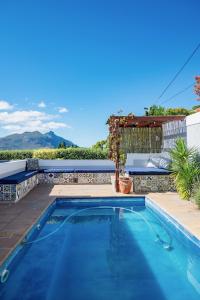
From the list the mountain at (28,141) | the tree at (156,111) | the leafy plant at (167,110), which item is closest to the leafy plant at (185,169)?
the tree at (156,111)

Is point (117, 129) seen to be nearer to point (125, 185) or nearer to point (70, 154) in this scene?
point (125, 185)

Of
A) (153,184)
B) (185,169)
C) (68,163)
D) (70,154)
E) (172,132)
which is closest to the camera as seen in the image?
(185,169)

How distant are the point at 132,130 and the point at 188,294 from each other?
454 inches

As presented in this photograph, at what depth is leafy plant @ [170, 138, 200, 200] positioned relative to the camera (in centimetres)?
859

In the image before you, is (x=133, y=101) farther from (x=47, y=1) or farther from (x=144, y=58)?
(x=47, y=1)

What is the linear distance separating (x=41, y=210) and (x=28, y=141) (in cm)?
13936

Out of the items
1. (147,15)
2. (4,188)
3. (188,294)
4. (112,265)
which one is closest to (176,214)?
(112,265)

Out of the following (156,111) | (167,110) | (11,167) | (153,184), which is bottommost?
(153,184)

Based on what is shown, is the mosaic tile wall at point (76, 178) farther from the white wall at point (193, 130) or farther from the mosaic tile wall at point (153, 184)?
the white wall at point (193, 130)

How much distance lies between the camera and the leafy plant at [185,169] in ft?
28.2

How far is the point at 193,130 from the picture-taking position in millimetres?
9633

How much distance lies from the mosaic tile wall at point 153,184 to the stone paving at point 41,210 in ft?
2.52

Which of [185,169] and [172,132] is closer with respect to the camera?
[185,169]

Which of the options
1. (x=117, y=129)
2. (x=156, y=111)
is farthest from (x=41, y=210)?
(x=156, y=111)
